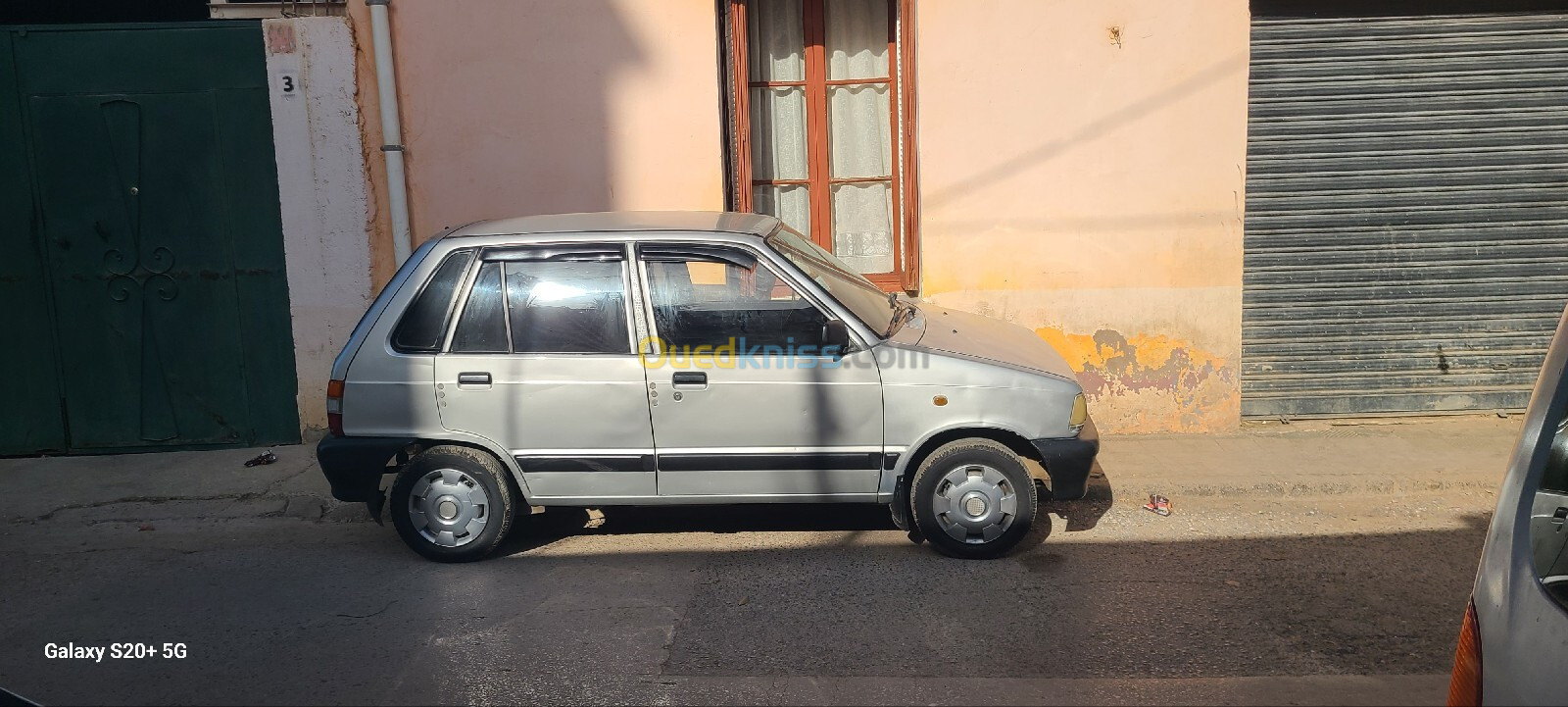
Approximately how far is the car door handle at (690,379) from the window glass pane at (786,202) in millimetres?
2982

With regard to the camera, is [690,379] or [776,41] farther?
[776,41]

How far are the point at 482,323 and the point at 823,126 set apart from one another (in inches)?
134

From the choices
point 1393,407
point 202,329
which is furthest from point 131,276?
point 1393,407

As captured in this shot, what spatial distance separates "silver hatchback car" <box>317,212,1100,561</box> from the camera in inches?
210

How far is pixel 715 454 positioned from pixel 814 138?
3.34 metres

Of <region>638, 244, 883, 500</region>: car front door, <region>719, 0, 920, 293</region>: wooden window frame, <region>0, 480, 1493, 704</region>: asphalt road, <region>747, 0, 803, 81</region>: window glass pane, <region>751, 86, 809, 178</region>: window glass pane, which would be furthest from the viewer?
<region>751, 86, 809, 178</region>: window glass pane

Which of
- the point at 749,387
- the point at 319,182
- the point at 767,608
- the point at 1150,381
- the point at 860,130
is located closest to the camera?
the point at 767,608

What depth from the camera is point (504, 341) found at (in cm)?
546

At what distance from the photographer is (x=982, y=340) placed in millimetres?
5715

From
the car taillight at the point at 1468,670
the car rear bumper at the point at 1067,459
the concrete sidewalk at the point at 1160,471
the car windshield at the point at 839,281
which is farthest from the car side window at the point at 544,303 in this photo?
the car taillight at the point at 1468,670

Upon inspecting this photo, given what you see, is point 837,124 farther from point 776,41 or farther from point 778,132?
point 776,41

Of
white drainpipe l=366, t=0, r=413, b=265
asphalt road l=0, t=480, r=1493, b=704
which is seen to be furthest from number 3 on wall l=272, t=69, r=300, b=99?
asphalt road l=0, t=480, r=1493, b=704

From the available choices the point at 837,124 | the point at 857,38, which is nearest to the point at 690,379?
the point at 837,124

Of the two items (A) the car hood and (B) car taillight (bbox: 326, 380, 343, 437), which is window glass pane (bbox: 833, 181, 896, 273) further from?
(B) car taillight (bbox: 326, 380, 343, 437)
